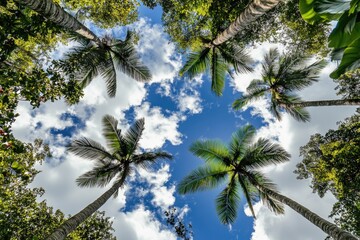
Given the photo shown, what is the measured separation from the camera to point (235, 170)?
47.0 feet

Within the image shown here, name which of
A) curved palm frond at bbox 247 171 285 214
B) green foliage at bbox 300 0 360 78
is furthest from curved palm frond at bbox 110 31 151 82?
green foliage at bbox 300 0 360 78

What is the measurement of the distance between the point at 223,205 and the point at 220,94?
6365 mm

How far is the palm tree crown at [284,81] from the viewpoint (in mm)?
15406

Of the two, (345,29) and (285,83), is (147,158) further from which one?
(345,29)

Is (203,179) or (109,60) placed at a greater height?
(109,60)

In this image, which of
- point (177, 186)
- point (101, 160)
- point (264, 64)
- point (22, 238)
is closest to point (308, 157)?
point (264, 64)

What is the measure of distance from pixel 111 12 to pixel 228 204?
41.1 ft

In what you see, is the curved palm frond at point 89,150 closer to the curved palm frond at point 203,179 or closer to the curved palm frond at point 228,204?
the curved palm frond at point 203,179

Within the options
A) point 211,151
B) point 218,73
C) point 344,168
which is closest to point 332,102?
point 344,168

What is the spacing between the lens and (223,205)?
1352 cm

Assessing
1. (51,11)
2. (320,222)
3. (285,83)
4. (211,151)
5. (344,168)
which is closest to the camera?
(51,11)

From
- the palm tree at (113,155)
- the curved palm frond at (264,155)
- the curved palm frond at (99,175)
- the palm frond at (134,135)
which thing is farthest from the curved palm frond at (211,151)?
the curved palm frond at (99,175)

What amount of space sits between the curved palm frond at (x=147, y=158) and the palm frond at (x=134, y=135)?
67 cm

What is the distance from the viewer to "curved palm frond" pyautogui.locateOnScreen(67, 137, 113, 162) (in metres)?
13.3
